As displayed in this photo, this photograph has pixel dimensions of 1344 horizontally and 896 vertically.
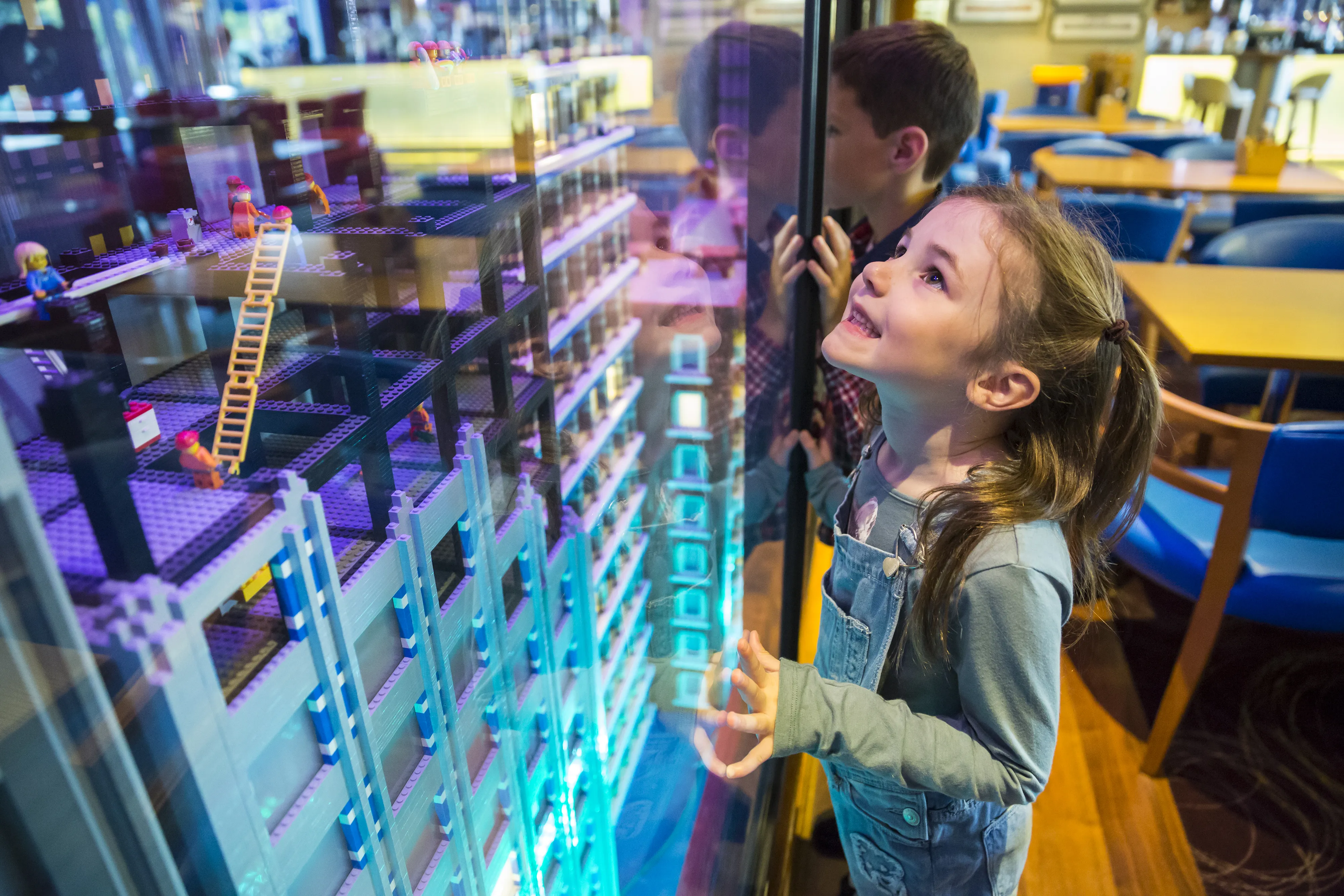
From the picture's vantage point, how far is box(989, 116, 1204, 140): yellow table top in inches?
198

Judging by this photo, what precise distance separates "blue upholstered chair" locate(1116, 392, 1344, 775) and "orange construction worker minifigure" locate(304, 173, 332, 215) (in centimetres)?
142

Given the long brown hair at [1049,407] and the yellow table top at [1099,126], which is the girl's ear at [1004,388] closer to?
the long brown hair at [1049,407]

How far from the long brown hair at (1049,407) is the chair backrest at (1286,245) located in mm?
2266

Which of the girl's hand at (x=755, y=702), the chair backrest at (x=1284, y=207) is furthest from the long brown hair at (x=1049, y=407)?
the chair backrest at (x=1284, y=207)

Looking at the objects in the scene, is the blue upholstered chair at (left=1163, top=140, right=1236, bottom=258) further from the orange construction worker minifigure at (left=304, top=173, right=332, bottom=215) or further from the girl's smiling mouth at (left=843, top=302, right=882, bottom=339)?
the orange construction worker minifigure at (left=304, top=173, right=332, bottom=215)

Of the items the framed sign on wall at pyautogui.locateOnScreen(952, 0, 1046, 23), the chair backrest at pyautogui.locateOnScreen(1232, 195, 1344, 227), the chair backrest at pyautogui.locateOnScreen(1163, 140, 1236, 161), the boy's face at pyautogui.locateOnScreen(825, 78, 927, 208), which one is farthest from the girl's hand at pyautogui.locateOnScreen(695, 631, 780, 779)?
the framed sign on wall at pyautogui.locateOnScreen(952, 0, 1046, 23)

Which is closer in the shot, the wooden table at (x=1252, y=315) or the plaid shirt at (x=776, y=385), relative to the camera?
the plaid shirt at (x=776, y=385)

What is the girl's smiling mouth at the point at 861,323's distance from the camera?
82cm

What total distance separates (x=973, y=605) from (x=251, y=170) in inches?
26.3

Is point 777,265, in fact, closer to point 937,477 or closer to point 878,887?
point 937,477

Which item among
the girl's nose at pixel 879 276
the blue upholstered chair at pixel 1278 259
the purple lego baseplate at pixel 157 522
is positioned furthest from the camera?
the blue upholstered chair at pixel 1278 259

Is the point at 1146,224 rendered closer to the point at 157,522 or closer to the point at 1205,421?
the point at 1205,421

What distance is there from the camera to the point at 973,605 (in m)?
0.76

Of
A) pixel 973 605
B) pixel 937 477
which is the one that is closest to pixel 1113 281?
Answer: pixel 937 477
